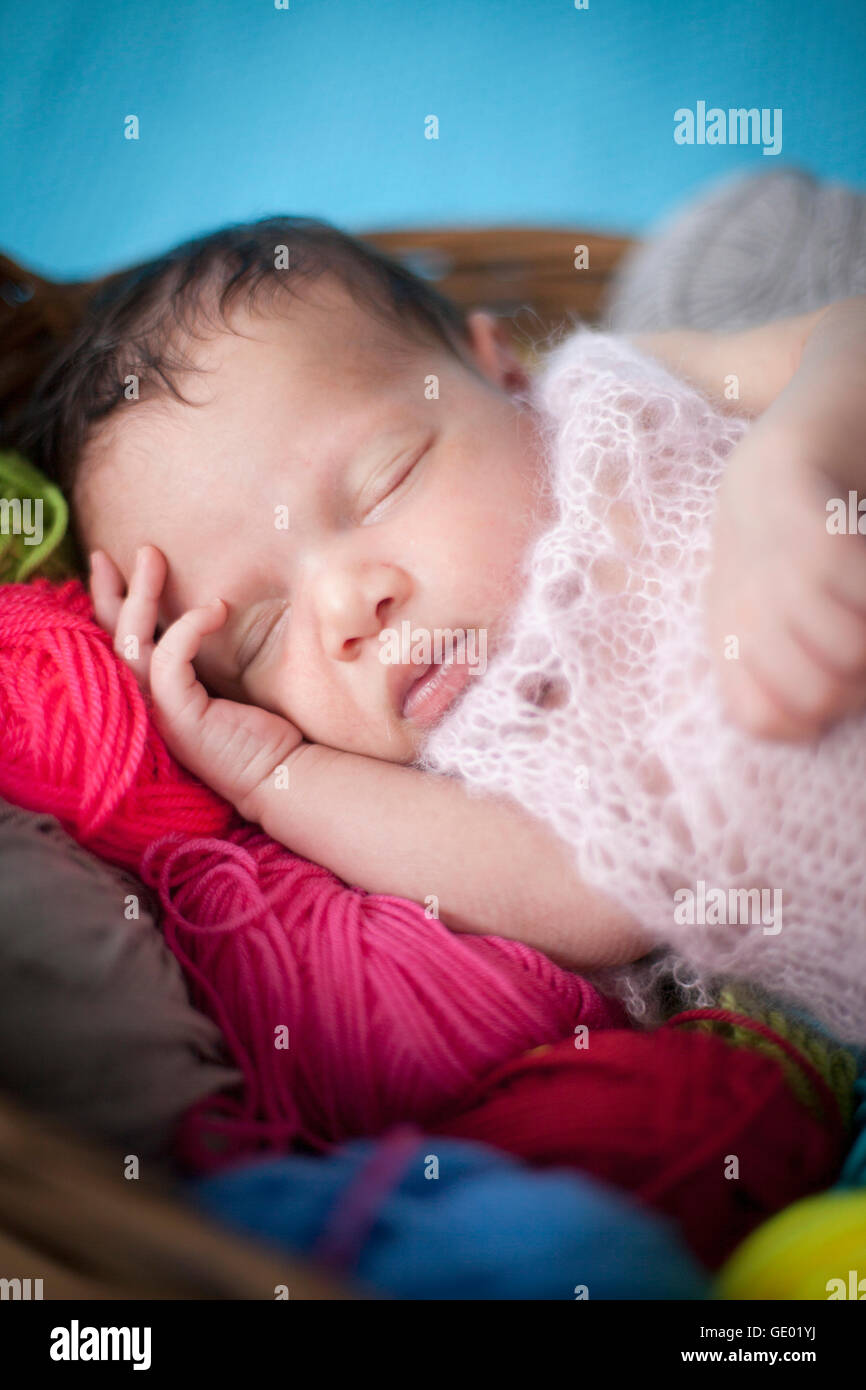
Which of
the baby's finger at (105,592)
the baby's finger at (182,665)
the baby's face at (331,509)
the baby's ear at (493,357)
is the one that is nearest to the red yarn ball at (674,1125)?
the baby's face at (331,509)

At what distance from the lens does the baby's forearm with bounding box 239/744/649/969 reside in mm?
771

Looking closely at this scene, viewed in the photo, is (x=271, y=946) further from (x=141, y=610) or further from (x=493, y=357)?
(x=493, y=357)

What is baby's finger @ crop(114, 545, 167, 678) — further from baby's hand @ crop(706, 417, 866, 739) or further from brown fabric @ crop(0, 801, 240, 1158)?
baby's hand @ crop(706, 417, 866, 739)

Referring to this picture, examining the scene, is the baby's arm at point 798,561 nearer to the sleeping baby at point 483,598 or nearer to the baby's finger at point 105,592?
the sleeping baby at point 483,598

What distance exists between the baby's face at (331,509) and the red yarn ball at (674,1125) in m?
0.29

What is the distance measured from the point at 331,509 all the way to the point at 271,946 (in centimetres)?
35

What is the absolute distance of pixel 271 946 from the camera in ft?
2.43

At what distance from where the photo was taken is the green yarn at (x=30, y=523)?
0.92 meters

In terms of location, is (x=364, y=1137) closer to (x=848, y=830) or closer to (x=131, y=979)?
(x=131, y=979)

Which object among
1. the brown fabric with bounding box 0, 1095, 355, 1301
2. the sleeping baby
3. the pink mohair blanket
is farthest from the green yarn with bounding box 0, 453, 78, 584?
the brown fabric with bounding box 0, 1095, 355, 1301
